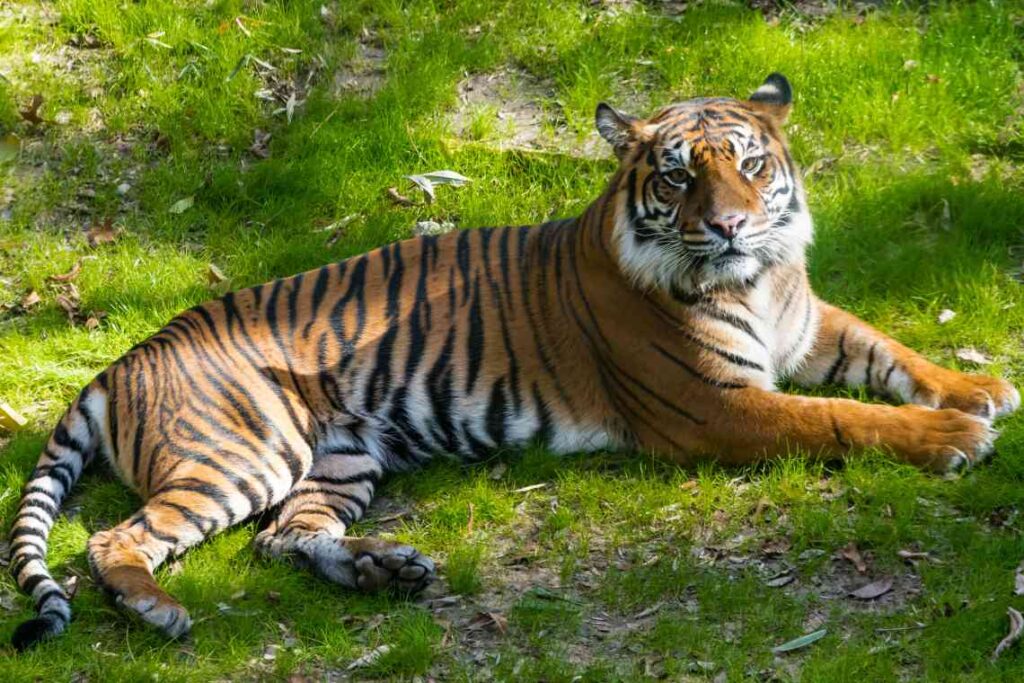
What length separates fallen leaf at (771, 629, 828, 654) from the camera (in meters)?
4.20

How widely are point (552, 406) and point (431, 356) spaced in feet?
1.83

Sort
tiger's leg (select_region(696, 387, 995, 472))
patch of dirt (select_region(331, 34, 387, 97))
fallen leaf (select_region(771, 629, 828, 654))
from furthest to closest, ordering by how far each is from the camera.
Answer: patch of dirt (select_region(331, 34, 387, 97)), tiger's leg (select_region(696, 387, 995, 472)), fallen leaf (select_region(771, 629, 828, 654))

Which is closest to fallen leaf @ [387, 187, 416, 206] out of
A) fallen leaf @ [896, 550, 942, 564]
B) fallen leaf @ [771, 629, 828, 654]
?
fallen leaf @ [896, 550, 942, 564]

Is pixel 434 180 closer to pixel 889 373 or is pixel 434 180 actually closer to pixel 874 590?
pixel 889 373

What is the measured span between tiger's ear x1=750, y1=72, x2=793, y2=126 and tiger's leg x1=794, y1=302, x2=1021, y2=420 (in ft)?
2.82

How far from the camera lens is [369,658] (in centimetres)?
443

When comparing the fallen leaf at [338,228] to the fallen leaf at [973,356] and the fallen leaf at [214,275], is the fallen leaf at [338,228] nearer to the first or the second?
the fallen leaf at [214,275]

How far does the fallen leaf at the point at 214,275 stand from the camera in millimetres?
6902

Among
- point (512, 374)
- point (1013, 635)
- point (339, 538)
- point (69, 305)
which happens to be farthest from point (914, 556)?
point (69, 305)

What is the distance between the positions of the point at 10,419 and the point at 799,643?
3.72 m

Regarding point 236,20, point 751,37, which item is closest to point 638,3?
point 751,37

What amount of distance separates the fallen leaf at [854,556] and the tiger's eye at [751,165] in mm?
1465

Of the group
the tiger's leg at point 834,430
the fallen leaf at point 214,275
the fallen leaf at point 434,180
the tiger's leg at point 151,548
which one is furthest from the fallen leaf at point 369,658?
the fallen leaf at point 434,180

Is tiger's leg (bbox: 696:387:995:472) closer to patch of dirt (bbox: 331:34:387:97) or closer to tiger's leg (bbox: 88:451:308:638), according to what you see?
tiger's leg (bbox: 88:451:308:638)
